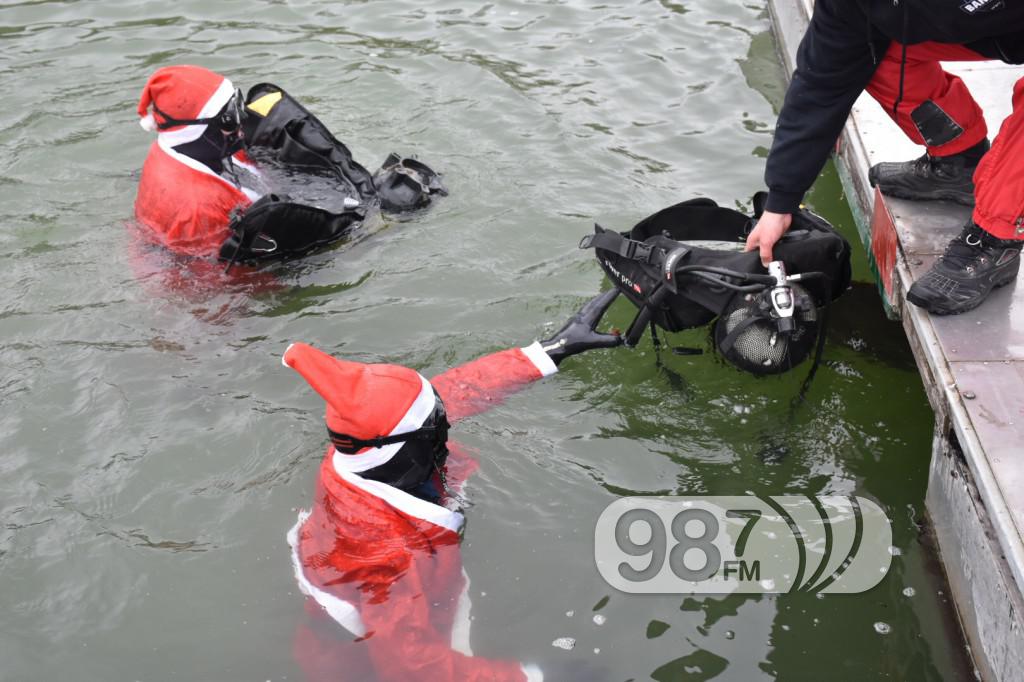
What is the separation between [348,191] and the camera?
19.6ft

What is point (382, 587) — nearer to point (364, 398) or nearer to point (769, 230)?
point (364, 398)

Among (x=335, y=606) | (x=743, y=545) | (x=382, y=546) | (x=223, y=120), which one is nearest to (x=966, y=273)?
(x=743, y=545)

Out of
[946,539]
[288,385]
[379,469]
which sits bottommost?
[288,385]

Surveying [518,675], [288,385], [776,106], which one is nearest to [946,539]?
[518,675]

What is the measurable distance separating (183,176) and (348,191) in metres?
0.98

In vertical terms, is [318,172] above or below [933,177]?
below

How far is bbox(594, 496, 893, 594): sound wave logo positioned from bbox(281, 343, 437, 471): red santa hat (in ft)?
3.34

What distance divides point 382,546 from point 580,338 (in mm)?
1322

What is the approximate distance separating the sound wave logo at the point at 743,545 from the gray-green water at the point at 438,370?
8 cm

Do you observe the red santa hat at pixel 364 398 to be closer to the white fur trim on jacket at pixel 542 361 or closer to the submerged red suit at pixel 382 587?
the submerged red suit at pixel 382 587

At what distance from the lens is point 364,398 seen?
3379 millimetres

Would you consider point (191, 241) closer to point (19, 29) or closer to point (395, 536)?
point (395, 536)

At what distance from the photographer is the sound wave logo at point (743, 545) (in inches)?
150

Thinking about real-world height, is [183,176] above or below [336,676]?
above
